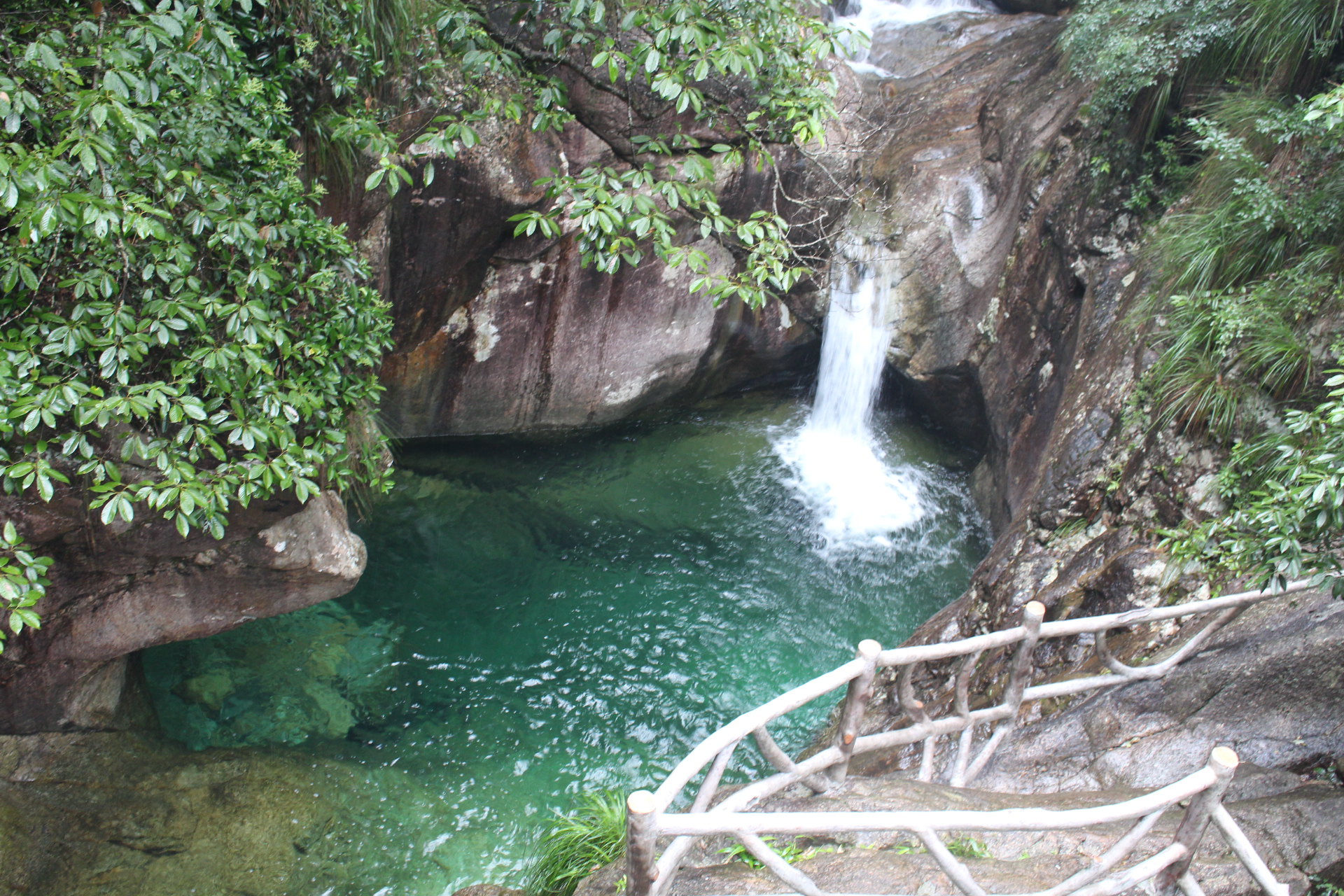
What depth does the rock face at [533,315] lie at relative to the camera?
25.5 ft

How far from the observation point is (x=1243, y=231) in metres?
5.62

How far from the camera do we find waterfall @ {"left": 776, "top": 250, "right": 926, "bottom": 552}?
379 inches

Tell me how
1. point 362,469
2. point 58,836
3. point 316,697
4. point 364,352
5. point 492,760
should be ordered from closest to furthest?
1. point 58,836
2. point 364,352
3. point 492,760
4. point 316,697
5. point 362,469

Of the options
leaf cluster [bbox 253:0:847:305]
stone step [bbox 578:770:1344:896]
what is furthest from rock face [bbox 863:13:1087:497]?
stone step [bbox 578:770:1344:896]

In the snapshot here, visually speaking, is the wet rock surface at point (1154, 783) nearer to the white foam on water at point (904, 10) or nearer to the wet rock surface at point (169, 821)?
the wet rock surface at point (169, 821)

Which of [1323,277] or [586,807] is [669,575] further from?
[1323,277]

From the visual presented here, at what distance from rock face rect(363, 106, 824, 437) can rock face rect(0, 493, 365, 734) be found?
9.97 ft

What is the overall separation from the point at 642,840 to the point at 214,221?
3.63 meters

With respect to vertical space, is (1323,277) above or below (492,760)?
above

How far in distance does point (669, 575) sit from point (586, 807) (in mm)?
3350

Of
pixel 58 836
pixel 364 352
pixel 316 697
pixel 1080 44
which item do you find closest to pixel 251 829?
pixel 58 836

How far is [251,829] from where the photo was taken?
5379 millimetres

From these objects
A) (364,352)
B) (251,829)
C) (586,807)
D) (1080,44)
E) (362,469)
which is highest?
(1080,44)

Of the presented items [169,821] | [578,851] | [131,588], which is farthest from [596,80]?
[169,821]
